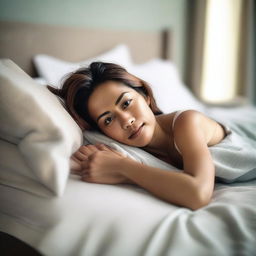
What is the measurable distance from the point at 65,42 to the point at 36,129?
1.08 metres

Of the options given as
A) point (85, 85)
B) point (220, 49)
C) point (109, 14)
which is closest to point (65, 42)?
point (109, 14)

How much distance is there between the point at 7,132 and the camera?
2.48 ft

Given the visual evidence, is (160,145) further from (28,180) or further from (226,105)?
(226,105)

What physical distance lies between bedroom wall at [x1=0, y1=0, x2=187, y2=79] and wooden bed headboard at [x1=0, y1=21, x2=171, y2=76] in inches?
3.5

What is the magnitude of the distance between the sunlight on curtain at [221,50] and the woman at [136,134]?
1783mm

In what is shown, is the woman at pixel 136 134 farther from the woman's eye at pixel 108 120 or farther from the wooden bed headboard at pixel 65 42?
the wooden bed headboard at pixel 65 42

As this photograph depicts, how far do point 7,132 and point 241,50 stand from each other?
264cm

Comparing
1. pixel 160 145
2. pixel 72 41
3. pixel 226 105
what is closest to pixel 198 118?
pixel 160 145

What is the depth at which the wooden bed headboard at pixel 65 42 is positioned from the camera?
1418mm

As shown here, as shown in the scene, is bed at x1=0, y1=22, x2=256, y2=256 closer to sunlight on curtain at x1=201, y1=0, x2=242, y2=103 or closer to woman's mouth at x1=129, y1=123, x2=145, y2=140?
woman's mouth at x1=129, y1=123, x2=145, y2=140

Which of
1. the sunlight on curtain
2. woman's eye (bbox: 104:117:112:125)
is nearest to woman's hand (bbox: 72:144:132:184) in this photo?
woman's eye (bbox: 104:117:112:125)

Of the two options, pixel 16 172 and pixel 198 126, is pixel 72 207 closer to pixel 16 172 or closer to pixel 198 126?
pixel 16 172

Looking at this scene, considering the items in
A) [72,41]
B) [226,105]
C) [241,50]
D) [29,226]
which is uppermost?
[72,41]

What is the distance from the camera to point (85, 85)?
89 centimetres
